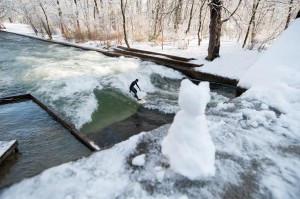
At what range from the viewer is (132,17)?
18.4m

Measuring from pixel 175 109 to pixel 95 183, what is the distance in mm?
5028

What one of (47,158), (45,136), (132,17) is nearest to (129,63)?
(45,136)

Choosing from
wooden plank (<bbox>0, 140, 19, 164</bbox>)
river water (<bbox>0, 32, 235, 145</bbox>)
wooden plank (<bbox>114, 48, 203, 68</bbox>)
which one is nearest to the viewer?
wooden plank (<bbox>0, 140, 19, 164</bbox>)

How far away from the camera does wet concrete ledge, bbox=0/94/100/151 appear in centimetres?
460

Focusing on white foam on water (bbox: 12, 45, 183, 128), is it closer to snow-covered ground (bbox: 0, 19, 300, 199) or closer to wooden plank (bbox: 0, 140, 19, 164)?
wooden plank (bbox: 0, 140, 19, 164)

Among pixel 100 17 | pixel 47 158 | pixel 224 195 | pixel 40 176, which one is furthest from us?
pixel 100 17

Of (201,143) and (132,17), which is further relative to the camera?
(132,17)

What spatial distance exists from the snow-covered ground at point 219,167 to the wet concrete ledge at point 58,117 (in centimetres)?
194

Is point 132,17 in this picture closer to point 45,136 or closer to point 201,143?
point 45,136

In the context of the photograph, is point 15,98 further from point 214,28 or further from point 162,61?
point 214,28

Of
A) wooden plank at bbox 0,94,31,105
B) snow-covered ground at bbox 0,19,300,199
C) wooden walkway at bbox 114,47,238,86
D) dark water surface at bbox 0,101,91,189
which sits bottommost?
dark water surface at bbox 0,101,91,189

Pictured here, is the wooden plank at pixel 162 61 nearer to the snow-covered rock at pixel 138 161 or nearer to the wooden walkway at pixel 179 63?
the wooden walkway at pixel 179 63

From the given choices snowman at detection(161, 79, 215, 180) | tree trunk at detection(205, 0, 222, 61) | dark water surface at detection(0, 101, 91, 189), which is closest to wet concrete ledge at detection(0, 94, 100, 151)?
dark water surface at detection(0, 101, 91, 189)

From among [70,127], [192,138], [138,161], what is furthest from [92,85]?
[192,138]
